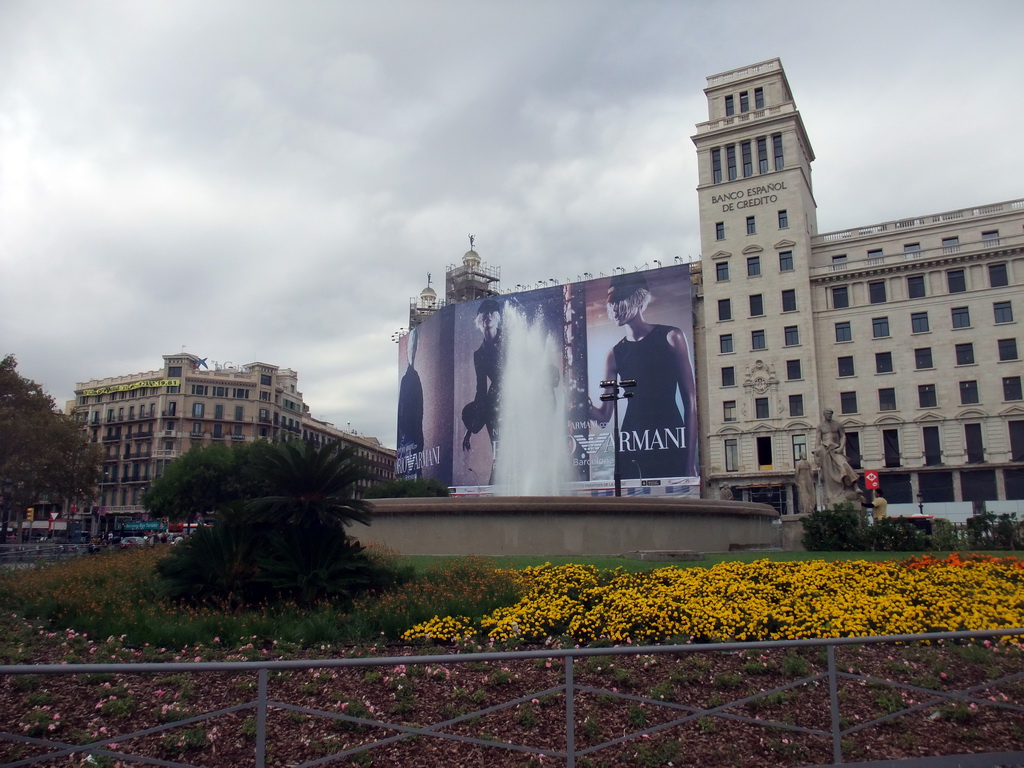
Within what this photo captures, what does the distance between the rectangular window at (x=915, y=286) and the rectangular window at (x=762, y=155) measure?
13467mm

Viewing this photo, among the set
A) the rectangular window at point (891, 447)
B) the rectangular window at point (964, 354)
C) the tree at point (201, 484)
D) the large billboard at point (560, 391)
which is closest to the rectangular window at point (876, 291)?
the rectangular window at point (964, 354)

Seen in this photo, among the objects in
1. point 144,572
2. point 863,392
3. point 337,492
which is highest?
point 863,392

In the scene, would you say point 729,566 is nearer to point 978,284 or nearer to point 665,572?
point 665,572

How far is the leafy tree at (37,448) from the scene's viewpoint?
4466cm

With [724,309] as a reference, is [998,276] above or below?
above

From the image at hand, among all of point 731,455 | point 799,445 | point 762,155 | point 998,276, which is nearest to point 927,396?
point 799,445

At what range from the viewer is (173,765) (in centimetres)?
488

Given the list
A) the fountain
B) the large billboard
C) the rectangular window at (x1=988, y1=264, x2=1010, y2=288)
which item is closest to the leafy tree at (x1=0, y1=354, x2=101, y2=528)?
the large billboard

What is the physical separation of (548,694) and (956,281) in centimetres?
5850

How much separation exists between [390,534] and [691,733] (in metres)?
13.5

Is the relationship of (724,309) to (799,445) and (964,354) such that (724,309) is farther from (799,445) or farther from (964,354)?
(964,354)

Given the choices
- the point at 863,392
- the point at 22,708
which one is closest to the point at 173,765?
the point at 22,708

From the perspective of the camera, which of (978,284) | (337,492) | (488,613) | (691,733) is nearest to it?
(691,733)

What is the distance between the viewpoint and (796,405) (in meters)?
57.3
